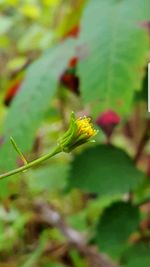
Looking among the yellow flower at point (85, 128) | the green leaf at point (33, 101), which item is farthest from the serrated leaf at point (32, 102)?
the yellow flower at point (85, 128)

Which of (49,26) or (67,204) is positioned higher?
(49,26)

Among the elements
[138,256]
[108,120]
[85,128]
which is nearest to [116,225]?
[138,256]

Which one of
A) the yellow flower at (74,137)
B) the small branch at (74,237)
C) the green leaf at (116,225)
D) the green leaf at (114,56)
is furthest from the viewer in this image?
the small branch at (74,237)

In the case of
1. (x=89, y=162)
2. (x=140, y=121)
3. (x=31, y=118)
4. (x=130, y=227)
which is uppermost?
(x=31, y=118)

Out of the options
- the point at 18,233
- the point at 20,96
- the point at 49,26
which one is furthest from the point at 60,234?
the point at 49,26

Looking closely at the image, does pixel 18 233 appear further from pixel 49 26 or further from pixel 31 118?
pixel 49 26

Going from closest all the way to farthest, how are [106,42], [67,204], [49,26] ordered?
[106,42]
[67,204]
[49,26]

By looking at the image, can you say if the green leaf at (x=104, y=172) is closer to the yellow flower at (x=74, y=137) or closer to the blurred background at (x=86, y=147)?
the blurred background at (x=86, y=147)
